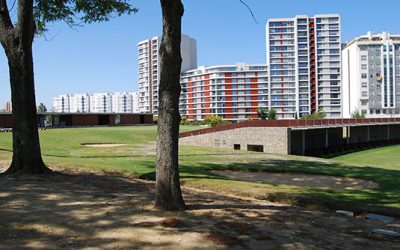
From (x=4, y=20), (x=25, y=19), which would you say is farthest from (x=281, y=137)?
(x=4, y=20)

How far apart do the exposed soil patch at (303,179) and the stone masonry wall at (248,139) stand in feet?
68.2

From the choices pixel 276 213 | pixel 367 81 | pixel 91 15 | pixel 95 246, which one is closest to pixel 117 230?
pixel 95 246

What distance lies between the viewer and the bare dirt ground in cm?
636

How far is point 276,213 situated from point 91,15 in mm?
11246

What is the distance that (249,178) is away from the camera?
18.5m

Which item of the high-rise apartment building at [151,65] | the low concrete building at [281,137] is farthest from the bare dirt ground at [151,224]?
the high-rise apartment building at [151,65]

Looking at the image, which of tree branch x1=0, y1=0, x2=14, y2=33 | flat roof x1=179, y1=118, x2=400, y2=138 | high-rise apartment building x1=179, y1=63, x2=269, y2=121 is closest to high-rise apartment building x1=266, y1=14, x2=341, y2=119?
high-rise apartment building x1=179, y1=63, x2=269, y2=121

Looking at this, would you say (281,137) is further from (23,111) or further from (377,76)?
(377,76)

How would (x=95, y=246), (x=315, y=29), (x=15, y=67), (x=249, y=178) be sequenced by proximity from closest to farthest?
(x=95, y=246)
(x=15, y=67)
(x=249, y=178)
(x=315, y=29)

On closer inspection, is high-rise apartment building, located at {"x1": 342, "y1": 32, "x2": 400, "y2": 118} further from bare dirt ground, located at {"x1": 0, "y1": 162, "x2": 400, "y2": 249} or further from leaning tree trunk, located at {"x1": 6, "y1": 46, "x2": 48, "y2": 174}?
bare dirt ground, located at {"x1": 0, "y1": 162, "x2": 400, "y2": 249}

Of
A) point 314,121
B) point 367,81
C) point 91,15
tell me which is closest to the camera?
point 91,15

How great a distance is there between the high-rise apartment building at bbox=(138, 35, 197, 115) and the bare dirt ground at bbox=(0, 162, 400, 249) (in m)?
171

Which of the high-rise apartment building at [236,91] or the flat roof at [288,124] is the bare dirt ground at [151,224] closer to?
the flat roof at [288,124]

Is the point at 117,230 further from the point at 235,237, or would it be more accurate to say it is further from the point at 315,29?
the point at 315,29
